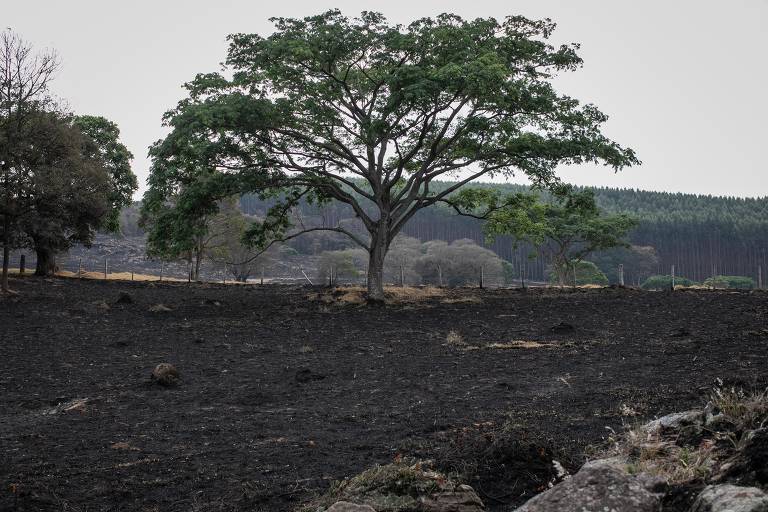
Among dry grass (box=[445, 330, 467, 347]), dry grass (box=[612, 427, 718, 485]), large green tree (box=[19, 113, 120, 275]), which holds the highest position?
Result: large green tree (box=[19, 113, 120, 275])

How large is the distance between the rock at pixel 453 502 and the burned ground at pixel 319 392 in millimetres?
Answer: 394

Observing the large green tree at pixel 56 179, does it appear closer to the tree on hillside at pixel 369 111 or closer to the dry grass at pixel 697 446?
the tree on hillside at pixel 369 111

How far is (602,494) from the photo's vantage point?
13.0 ft

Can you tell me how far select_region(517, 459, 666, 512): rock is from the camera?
388cm

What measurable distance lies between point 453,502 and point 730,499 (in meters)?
1.98

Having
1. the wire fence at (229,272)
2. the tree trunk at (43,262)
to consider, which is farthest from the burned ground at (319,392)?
the wire fence at (229,272)

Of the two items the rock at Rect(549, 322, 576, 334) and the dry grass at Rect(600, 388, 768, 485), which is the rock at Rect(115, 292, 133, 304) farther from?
the dry grass at Rect(600, 388, 768, 485)

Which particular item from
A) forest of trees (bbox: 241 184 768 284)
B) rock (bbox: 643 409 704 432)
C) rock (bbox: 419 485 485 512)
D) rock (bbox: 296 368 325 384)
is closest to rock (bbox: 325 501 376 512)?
rock (bbox: 419 485 485 512)

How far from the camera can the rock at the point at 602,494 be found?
3.88m

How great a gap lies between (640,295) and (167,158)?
17.9 m

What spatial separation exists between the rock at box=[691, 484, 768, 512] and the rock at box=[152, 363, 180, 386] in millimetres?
9657

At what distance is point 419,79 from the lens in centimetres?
2153

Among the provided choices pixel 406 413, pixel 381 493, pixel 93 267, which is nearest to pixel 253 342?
pixel 406 413

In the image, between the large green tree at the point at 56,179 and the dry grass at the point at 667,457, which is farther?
the large green tree at the point at 56,179
